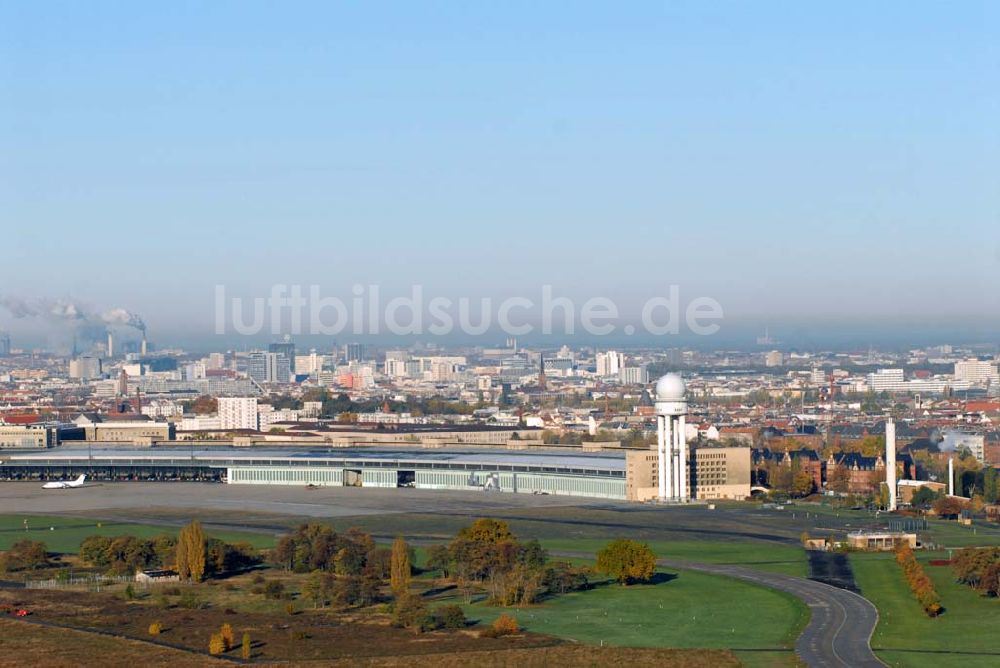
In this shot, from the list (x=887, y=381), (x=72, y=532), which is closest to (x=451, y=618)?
(x=72, y=532)

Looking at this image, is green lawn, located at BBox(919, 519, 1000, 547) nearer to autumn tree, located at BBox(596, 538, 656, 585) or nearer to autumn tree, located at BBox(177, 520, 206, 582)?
autumn tree, located at BBox(596, 538, 656, 585)

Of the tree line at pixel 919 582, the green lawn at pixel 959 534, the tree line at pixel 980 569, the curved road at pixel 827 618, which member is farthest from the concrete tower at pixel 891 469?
the tree line at pixel 980 569

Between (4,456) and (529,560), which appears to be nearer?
(529,560)

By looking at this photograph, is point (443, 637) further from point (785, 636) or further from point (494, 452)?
point (494, 452)

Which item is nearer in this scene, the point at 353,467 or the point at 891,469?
the point at 891,469

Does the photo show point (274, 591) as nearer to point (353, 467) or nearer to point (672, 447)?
point (672, 447)

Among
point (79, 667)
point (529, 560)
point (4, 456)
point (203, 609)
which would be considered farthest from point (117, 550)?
point (4, 456)

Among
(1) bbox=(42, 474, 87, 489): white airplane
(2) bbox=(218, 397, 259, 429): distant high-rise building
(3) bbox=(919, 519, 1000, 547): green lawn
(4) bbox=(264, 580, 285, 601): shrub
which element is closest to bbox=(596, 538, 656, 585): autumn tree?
(4) bbox=(264, 580, 285, 601): shrub
